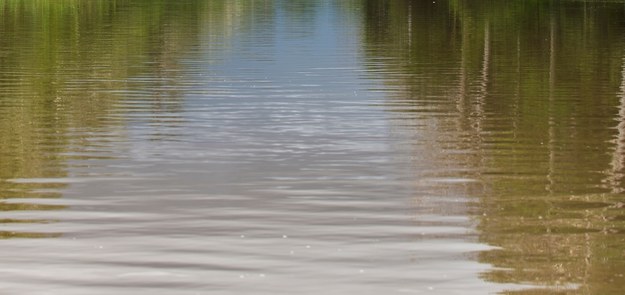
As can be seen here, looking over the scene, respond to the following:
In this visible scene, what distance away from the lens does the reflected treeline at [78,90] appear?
1873cm

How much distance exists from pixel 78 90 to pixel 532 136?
1167 cm

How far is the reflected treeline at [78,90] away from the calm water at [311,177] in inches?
3.5

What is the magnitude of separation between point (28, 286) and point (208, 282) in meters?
1.31

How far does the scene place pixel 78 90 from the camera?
3039cm

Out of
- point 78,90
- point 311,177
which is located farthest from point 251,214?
point 78,90

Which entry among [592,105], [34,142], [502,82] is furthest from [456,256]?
[502,82]

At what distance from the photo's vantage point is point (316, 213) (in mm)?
14609

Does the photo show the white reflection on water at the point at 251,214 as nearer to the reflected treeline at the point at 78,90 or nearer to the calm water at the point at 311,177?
the calm water at the point at 311,177

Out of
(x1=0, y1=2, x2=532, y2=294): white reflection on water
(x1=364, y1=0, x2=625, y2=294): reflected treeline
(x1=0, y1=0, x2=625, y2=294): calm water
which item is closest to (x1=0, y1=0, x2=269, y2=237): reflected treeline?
(x1=0, y1=0, x2=625, y2=294): calm water

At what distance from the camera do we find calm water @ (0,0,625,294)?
1180 cm

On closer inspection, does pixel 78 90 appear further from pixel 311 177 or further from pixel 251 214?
pixel 251 214

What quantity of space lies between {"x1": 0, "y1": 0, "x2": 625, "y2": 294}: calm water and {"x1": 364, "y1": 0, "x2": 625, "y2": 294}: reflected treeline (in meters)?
0.05

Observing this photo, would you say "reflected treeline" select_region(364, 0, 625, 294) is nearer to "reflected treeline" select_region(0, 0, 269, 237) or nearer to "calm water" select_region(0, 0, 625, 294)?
"calm water" select_region(0, 0, 625, 294)

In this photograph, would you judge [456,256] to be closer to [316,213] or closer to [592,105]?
[316,213]
